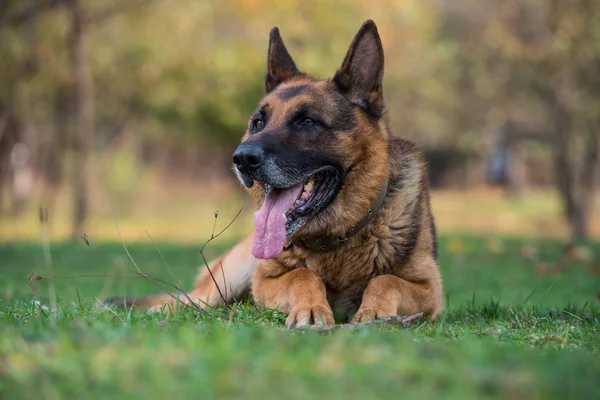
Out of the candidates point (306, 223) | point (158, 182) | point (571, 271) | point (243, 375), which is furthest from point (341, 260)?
point (158, 182)

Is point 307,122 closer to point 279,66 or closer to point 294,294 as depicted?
point 279,66

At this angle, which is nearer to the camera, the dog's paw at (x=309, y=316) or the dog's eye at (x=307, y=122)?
the dog's paw at (x=309, y=316)

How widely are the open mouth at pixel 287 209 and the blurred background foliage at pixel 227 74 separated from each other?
1303 mm

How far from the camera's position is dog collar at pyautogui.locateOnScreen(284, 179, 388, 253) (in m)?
5.33

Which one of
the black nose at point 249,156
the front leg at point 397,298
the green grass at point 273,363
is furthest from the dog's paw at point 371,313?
the black nose at point 249,156

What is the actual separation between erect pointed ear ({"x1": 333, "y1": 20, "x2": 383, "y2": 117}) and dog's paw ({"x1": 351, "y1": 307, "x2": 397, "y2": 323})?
1576 millimetres

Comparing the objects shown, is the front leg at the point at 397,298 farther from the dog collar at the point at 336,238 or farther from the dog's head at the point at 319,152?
the dog's head at the point at 319,152

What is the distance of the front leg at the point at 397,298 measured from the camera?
4.73m

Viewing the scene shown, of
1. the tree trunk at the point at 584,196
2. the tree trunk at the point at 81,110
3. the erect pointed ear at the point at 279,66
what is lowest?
the tree trunk at the point at 584,196

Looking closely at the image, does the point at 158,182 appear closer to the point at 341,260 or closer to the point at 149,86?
the point at 149,86

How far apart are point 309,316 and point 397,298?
69cm

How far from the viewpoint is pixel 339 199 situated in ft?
17.6

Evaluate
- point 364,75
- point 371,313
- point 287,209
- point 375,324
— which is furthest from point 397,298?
point 364,75

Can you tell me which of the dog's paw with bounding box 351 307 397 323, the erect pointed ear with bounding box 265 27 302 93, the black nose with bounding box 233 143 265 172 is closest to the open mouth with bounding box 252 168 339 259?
the black nose with bounding box 233 143 265 172
